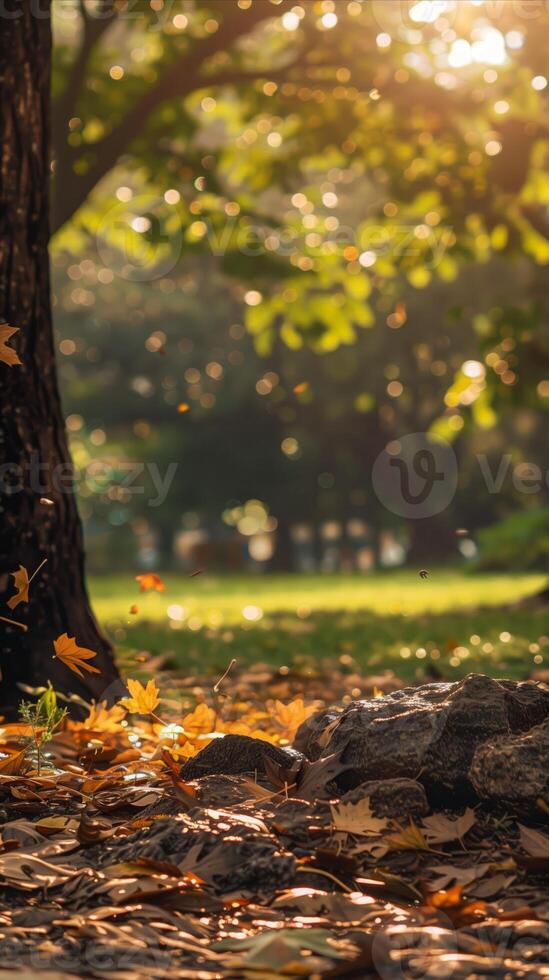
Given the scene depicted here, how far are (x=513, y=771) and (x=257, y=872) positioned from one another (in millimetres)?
749

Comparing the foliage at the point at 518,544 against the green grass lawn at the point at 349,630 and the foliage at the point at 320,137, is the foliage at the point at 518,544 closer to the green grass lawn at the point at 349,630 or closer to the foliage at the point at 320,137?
the green grass lawn at the point at 349,630

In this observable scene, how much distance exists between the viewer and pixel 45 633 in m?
5.50

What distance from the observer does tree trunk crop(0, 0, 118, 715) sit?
5.39 metres

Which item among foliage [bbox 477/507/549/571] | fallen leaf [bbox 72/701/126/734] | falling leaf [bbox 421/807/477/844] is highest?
falling leaf [bbox 421/807/477/844]

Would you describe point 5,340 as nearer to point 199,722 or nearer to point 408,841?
point 199,722

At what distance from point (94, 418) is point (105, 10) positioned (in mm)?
27976

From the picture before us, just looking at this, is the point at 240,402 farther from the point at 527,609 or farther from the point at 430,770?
the point at 430,770

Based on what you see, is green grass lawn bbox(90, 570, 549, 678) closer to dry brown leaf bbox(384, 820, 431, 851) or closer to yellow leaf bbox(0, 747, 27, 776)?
yellow leaf bbox(0, 747, 27, 776)

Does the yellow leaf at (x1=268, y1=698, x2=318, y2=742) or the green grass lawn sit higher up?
the yellow leaf at (x1=268, y1=698, x2=318, y2=742)

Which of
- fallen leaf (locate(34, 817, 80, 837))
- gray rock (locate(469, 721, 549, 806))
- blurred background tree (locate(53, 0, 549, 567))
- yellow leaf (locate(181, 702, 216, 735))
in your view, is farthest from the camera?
blurred background tree (locate(53, 0, 549, 567))

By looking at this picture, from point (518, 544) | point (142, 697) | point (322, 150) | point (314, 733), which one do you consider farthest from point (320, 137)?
point (518, 544)

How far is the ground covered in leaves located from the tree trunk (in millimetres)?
1503

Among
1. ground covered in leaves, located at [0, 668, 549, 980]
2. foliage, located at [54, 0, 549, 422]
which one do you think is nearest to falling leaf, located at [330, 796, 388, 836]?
ground covered in leaves, located at [0, 668, 549, 980]

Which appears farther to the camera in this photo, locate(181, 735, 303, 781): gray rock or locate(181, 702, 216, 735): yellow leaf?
locate(181, 702, 216, 735): yellow leaf
